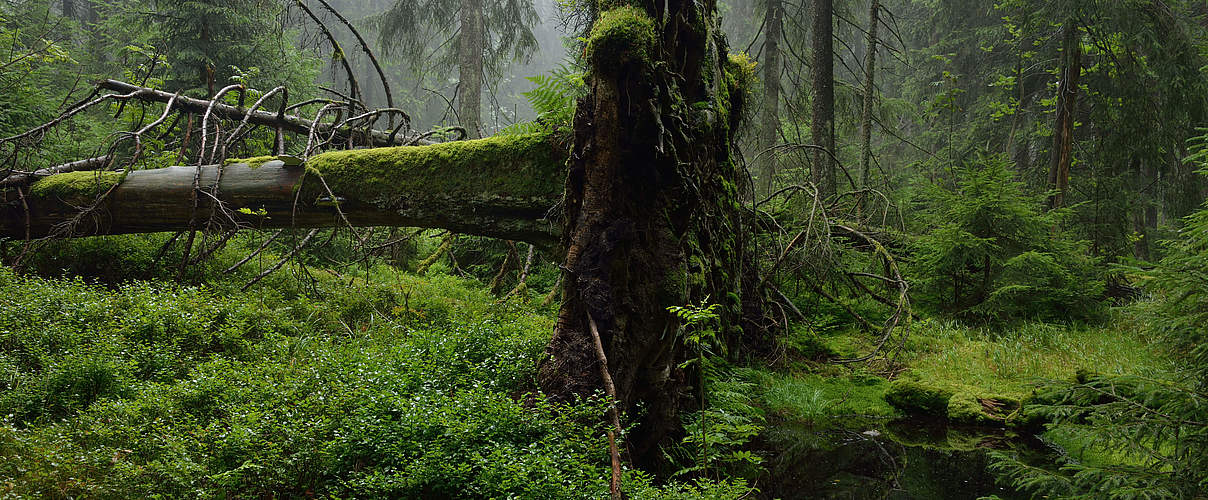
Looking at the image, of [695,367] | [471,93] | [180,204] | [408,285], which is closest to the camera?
[695,367]

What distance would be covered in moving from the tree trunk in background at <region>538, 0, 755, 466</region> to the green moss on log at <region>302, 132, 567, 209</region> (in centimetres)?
112

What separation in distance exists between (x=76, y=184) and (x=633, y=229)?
637 cm

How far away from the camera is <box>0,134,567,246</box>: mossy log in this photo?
17.5ft

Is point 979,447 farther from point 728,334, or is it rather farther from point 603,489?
point 603,489

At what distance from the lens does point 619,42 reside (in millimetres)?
3875

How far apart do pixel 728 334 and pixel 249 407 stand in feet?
12.8

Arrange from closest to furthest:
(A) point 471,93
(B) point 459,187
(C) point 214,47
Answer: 1. (B) point 459,187
2. (C) point 214,47
3. (A) point 471,93

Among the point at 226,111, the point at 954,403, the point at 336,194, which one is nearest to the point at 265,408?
the point at 336,194

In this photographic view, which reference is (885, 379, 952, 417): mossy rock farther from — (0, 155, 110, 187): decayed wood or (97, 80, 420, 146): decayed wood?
(0, 155, 110, 187): decayed wood

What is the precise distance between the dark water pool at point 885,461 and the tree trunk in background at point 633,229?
1053mm

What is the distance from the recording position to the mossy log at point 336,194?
5.33 m

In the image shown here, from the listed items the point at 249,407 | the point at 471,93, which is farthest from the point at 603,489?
the point at 471,93

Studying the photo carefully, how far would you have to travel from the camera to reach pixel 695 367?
4195 mm

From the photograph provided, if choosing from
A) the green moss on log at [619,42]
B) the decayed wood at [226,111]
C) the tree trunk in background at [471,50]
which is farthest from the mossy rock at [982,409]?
the tree trunk in background at [471,50]
